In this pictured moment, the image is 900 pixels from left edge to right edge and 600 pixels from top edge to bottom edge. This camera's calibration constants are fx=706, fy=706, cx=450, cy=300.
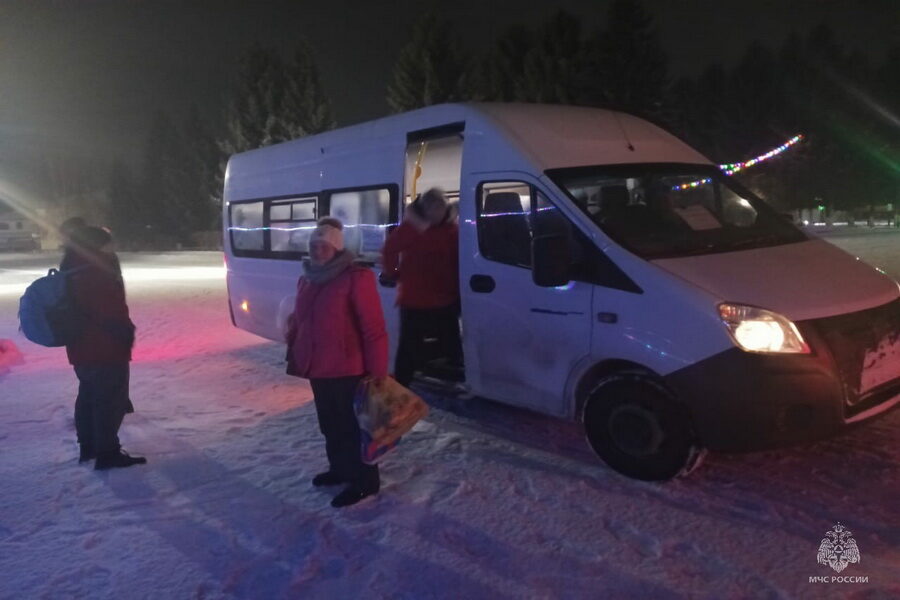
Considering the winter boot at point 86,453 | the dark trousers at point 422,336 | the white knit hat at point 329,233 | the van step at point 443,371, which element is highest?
the white knit hat at point 329,233

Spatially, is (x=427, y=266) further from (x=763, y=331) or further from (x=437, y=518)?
(x=763, y=331)

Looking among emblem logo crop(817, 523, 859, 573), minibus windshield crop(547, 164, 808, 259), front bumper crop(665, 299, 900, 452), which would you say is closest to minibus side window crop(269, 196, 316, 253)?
minibus windshield crop(547, 164, 808, 259)

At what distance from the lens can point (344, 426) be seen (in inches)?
173

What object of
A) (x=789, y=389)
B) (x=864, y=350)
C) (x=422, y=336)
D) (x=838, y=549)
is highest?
(x=864, y=350)

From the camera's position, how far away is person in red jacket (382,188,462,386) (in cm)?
569

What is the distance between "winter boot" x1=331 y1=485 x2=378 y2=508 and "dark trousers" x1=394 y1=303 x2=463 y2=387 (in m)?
1.78

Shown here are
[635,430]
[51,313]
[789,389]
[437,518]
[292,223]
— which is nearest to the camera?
[789,389]

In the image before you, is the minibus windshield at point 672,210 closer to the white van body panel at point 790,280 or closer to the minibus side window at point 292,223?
the white van body panel at point 790,280

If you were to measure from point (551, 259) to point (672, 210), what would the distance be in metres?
1.15

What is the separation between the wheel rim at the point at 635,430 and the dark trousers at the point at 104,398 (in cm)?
343

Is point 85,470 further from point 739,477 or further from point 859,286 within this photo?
point 859,286

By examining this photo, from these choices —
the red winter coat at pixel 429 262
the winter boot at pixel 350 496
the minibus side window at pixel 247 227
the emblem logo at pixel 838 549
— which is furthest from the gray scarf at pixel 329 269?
the minibus side window at pixel 247 227

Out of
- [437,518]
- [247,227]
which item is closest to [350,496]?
[437,518]

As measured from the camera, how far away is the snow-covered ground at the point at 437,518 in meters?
3.38
